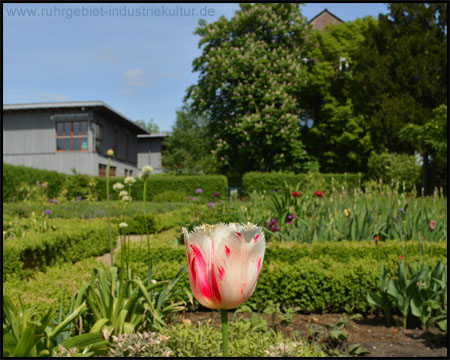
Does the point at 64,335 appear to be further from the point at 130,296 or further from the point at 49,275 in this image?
the point at 49,275

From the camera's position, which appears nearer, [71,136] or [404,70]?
[404,70]

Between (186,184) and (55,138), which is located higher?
(55,138)

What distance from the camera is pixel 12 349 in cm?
237

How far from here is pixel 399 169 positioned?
1853cm

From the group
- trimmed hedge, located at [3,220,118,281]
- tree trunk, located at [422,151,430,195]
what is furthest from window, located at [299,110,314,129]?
trimmed hedge, located at [3,220,118,281]

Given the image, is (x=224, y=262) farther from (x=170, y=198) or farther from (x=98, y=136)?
(x=98, y=136)

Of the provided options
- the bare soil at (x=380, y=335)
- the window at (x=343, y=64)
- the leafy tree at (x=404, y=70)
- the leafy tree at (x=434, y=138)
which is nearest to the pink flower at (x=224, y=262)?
the bare soil at (x=380, y=335)

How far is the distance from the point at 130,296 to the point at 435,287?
2.75m

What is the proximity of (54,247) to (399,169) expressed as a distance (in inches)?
644

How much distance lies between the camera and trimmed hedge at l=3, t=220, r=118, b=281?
17.1 feet

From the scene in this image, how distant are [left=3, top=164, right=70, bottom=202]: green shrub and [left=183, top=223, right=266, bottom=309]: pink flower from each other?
15.5m

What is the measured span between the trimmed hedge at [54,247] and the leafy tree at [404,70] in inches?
615

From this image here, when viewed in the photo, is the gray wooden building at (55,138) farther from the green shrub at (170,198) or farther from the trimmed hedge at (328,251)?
the trimmed hedge at (328,251)

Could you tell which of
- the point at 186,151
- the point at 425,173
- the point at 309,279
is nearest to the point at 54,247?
the point at 309,279
